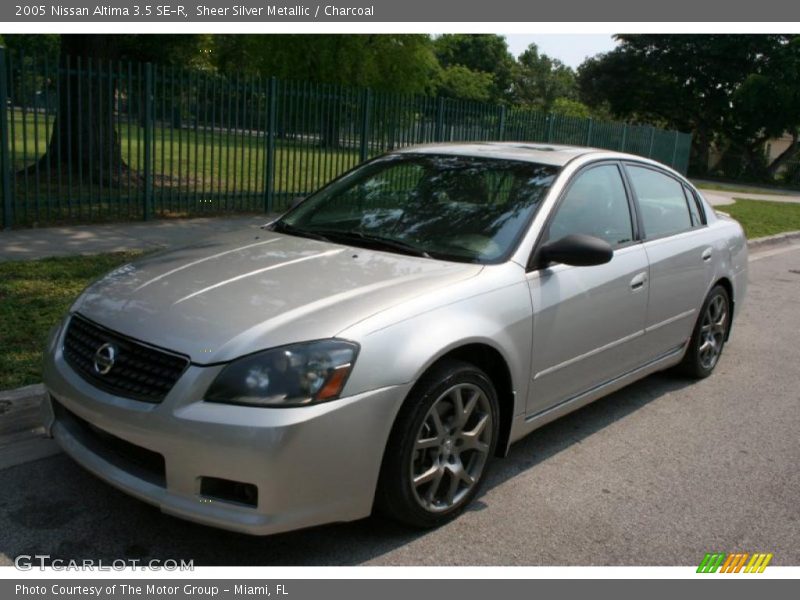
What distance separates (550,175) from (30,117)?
27.7ft

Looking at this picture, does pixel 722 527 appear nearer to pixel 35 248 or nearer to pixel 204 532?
pixel 204 532

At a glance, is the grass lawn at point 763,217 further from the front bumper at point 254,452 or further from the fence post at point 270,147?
the front bumper at point 254,452

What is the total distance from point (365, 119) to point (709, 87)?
3858 centimetres

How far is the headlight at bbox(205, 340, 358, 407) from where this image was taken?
2975 millimetres

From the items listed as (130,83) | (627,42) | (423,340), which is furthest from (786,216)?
(627,42)

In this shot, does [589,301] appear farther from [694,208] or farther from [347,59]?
[347,59]

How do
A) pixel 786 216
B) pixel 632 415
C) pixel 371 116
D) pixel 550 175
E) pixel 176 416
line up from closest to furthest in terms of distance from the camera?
1. pixel 176 416
2. pixel 550 175
3. pixel 632 415
4. pixel 371 116
5. pixel 786 216

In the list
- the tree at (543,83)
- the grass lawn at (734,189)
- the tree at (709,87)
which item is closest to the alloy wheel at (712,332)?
the grass lawn at (734,189)

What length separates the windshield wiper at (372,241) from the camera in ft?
13.3

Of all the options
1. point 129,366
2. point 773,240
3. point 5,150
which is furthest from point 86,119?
point 773,240

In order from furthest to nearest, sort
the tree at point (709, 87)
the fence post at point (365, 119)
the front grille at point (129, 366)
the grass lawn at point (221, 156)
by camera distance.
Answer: the tree at point (709, 87)
the fence post at point (365, 119)
the grass lawn at point (221, 156)
the front grille at point (129, 366)

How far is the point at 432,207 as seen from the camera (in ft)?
14.5

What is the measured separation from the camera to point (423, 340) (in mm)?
3318

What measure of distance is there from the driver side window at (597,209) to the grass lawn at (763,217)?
10674 mm
